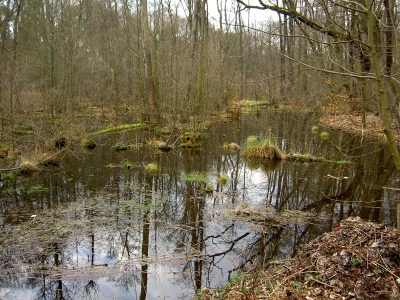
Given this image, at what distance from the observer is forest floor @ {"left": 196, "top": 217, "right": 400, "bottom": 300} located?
11.4 feet

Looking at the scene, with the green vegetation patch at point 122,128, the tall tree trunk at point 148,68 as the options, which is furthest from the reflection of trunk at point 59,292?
the tall tree trunk at point 148,68

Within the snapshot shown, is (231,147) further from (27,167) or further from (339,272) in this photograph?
(339,272)

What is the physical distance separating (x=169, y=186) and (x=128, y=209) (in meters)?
2.17

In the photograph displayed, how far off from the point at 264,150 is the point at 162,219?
6.96 m

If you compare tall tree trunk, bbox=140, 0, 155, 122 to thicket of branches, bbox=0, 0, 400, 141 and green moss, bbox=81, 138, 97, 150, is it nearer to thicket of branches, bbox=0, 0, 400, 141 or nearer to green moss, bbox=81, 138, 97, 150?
thicket of branches, bbox=0, 0, 400, 141

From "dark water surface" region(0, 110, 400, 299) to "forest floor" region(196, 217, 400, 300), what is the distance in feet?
1.93

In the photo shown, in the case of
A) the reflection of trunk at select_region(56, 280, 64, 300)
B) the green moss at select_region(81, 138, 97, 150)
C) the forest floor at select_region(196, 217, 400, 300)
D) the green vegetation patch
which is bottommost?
the reflection of trunk at select_region(56, 280, 64, 300)

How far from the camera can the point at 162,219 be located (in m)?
6.82

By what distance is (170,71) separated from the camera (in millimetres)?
17766

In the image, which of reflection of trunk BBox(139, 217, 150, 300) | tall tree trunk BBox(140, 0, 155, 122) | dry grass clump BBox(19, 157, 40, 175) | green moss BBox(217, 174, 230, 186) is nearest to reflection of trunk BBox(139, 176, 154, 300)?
reflection of trunk BBox(139, 217, 150, 300)

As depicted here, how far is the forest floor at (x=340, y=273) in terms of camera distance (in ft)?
11.4

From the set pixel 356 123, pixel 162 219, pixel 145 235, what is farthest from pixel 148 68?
pixel 145 235

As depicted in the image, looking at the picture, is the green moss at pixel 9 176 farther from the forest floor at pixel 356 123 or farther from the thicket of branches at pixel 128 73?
the forest floor at pixel 356 123

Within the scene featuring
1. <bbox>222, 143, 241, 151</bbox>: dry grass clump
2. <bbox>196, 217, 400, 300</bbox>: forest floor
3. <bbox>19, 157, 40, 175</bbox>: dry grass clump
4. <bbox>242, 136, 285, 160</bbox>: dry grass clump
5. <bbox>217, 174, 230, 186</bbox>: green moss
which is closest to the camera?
<bbox>196, 217, 400, 300</bbox>: forest floor
